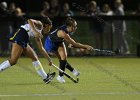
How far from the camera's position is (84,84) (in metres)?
14.4

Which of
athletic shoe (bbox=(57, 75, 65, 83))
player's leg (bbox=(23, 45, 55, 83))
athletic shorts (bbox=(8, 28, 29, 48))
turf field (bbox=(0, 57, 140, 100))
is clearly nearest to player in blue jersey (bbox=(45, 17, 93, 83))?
athletic shoe (bbox=(57, 75, 65, 83))

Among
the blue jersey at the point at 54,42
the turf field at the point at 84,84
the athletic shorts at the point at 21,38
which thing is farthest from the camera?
the blue jersey at the point at 54,42

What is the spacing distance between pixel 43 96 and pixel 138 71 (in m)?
5.91

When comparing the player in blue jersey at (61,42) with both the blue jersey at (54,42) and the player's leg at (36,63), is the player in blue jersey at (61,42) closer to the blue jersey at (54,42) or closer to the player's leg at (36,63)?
the blue jersey at (54,42)

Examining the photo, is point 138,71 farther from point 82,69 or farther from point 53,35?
point 53,35

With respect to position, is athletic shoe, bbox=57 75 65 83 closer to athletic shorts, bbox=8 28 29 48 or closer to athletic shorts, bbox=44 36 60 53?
athletic shorts, bbox=44 36 60 53

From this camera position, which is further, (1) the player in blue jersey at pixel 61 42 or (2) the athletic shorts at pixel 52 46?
(2) the athletic shorts at pixel 52 46

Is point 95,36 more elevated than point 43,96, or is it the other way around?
point 43,96

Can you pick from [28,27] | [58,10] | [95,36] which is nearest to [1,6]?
[58,10]

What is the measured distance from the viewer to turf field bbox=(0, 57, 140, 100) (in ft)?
40.4

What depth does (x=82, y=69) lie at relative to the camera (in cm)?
1814

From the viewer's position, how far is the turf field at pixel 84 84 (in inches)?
485

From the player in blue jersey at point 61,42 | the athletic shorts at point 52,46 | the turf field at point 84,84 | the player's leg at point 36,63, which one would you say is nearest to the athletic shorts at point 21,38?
the player's leg at point 36,63

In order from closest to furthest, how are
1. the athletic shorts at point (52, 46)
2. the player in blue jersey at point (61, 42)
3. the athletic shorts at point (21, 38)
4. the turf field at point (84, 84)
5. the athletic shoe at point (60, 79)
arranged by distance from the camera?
the turf field at point (84, 84)
the athletic shorts at point (21, 38)
the player in blue jersey at point (61, 42)
the athletic shoe at point (60, 79)
the athletic shorts at point (52, 46)
